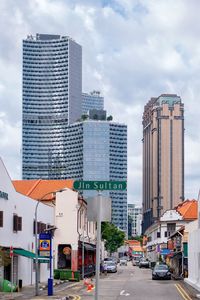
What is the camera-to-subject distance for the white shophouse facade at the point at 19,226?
4391 cm

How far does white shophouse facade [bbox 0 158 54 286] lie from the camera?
144 ft

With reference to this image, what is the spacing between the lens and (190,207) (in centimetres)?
11356

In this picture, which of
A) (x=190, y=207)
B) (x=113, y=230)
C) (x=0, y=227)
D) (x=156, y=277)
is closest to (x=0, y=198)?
(x=0, y=227)

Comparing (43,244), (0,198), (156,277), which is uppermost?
(0,198)

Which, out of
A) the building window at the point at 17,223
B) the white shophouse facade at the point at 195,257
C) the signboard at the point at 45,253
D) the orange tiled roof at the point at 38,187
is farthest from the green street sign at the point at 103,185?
the orange tiled roof at the point at 38,187

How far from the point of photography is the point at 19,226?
159ft

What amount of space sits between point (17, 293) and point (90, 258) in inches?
1627

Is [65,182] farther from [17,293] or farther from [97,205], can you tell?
[97,205]

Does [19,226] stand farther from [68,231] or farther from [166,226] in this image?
[166,226]

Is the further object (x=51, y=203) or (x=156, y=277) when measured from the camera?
(x=51, y=203)

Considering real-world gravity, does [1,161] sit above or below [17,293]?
above

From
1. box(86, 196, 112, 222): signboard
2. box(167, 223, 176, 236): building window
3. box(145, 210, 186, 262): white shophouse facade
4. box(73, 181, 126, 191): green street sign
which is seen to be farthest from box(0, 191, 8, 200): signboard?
box(167, 223, 176, 236): building window

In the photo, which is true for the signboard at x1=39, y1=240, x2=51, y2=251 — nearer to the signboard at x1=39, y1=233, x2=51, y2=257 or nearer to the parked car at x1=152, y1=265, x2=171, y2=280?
the signboard at x1=39, y1=233, x2=51, y2=257

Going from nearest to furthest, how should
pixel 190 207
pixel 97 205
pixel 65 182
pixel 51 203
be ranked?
pixel 97 205 → pixel 51 203 → pixel 65 182 → pixel 190 207
